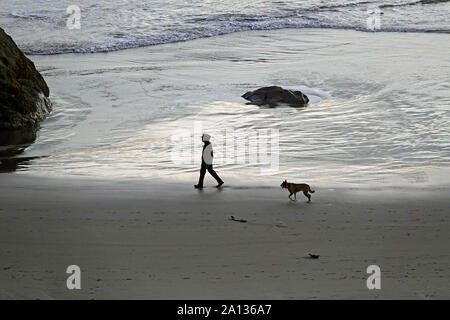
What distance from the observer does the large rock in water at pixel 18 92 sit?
1240cm

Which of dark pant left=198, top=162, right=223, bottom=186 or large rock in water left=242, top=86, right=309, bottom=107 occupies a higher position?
large rock in water left=242, top=86, right=309, bottom=107

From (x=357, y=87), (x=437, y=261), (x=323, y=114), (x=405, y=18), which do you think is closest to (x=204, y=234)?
(x=437, y=261)

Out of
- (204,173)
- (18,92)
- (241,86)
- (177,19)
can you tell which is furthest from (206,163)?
(177,19)

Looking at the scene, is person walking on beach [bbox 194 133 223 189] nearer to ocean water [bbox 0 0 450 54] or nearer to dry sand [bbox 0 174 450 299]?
dry sand [bbox 0 174 450 299]

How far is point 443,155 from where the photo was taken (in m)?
10.7

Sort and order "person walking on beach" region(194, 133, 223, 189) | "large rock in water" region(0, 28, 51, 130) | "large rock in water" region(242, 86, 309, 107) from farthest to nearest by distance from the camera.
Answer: "large rock in water" region(242, 86, 309, 107) → "large rock in water" region(0, 28, 51, 130) → "person walking on beach" region(194, 133, 223, 189)

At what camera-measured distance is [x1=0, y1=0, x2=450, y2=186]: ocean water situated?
10422mm

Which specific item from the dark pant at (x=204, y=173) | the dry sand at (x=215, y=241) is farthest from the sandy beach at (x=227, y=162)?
the dark pant at (x=204, y=173)

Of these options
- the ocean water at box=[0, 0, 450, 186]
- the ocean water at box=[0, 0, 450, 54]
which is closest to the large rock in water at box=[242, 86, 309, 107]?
the ocean water at box=[0, 0, 450, 186]

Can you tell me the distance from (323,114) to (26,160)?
18.3 feet

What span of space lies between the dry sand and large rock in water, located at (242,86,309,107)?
5063mm

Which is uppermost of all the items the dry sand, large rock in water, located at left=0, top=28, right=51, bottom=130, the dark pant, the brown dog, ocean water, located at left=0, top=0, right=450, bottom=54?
ocean water, located at left=0, top=0, right=450, bottom=54

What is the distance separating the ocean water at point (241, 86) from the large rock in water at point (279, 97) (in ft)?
0.81
